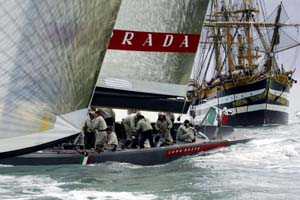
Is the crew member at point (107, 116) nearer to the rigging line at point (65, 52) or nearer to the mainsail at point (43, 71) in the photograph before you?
the mainsail at point (43, 71)

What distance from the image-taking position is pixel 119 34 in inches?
→ 642

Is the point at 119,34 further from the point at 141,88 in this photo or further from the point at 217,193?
the point at 217,193

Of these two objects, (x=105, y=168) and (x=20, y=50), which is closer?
(x=20, y=50)

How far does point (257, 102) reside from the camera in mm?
52531

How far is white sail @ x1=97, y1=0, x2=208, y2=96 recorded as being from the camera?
635 inches

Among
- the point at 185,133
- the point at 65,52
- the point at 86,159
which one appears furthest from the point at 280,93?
the point at 65,52

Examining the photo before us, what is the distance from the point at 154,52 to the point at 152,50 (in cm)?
8

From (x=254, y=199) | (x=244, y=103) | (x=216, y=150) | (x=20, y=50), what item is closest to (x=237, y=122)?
(x=244, y=103)

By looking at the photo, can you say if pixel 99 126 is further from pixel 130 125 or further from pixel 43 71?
pixel 43 71

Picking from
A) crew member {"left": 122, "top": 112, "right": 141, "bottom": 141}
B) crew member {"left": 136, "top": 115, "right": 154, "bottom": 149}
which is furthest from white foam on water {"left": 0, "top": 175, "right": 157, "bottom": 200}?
crew member {"left": 122, "top": 112, "right": 141, "bottom": 141}

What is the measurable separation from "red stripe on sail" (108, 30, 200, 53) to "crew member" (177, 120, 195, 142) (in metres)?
2.52

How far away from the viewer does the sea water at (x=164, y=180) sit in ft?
35.9

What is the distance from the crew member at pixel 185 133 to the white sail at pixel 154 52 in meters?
1.91

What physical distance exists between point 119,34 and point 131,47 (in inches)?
18.5
